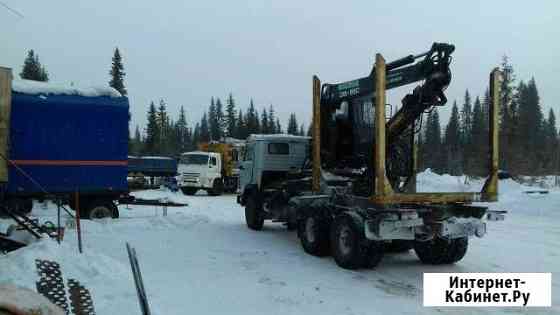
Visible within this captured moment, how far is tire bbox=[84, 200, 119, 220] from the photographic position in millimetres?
15430

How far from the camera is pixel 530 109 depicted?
260ft

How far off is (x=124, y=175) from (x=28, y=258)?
8.66m

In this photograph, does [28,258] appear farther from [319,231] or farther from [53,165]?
[53,165]

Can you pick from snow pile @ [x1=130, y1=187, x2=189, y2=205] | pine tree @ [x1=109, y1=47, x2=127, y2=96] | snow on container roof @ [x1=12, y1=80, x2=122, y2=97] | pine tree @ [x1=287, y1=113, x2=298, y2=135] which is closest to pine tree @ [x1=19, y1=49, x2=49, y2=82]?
pine tree @ [x1=109, y1=47, x2=127, y2=96]

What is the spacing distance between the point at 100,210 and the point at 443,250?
33.9 feet

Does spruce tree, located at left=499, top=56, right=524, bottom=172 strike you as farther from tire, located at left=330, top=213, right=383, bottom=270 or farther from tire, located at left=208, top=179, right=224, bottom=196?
tire, located at left=330, top=213, right=383, bottom=270

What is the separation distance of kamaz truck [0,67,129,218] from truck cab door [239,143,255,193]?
11.6 feet

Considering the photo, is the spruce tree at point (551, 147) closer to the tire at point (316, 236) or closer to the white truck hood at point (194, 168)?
the white truck hood at point (194, 168)

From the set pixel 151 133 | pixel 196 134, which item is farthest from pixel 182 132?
pixel 151 133

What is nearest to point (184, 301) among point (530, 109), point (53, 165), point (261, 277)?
point (261, 277)

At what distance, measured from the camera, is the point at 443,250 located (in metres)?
9.66

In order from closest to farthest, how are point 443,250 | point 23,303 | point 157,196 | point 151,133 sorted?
point 23,303
point 443,250
point 157,196
point 151,133

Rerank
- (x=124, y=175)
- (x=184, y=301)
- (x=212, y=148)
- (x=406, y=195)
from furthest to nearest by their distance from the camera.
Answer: (x=212, y=148) → (x=124, y=175) → (x=406, y=195) → (x=184, y=301)

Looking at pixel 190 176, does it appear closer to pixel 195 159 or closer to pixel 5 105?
pixel 195 159
